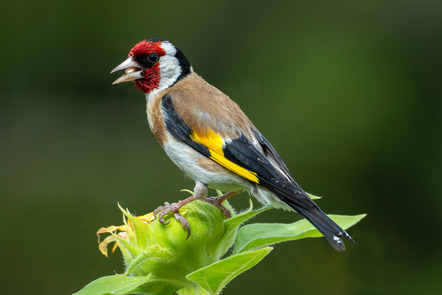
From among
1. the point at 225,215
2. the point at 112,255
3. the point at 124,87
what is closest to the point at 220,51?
the point at 124,87

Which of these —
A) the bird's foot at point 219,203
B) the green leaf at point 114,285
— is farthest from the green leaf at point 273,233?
the green leaf at point 114,285

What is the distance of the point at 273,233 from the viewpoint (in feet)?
8.26

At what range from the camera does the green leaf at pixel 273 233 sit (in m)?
2.45

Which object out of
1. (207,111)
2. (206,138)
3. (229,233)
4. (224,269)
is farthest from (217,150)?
(224,269)

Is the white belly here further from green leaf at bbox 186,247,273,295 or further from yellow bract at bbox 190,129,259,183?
green leaf at bbox 186,247,273,295

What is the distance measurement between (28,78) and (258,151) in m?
3.52

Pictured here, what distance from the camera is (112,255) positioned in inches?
197

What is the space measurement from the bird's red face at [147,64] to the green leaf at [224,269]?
1248 millimetres

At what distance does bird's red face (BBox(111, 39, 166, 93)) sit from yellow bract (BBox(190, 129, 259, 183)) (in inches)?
17.4

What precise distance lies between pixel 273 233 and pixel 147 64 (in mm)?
1104

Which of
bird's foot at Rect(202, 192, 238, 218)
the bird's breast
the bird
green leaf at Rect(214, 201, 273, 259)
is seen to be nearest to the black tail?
the bird

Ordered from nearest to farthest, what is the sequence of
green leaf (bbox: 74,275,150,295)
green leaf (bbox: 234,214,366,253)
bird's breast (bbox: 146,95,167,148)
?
green leaf (bbox: 74,275,150,295) → green leaf (bbox: 234,214,366,253) → bird's breast (bbox: 146,95,167,148)

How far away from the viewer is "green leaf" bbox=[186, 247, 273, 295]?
2.10m

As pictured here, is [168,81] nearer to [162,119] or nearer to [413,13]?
[162,119]
